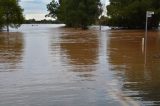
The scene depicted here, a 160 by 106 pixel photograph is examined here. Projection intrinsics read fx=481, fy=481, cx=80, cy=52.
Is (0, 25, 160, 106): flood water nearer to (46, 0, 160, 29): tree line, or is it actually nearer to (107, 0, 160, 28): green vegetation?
(107, 0, 160, 28): green vegetation

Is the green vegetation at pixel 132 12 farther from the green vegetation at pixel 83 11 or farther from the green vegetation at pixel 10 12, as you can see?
the green vegetation at pixel 10 12

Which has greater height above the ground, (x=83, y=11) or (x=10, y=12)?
(x=83, y=11)

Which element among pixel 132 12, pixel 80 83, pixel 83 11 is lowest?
pixel 80 83

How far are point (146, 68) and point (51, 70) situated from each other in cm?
323

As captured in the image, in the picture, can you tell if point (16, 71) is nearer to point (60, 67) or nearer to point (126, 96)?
point (60, 67)

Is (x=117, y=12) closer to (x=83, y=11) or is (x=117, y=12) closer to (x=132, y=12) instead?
(x=132, y=12)

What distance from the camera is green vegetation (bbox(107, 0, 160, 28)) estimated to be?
229 ft

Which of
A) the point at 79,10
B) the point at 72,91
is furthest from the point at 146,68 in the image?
the point at 79,10

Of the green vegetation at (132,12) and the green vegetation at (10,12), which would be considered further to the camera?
the green vegetation at (10,12)

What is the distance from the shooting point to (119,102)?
966 cm

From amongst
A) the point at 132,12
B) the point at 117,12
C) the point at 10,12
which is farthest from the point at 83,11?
the point at 10,12

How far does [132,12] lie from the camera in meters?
73.3

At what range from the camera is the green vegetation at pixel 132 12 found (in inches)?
2746

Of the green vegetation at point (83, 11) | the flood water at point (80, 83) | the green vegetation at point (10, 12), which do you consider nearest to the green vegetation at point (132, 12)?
the green vegetation at point (83, 11)
